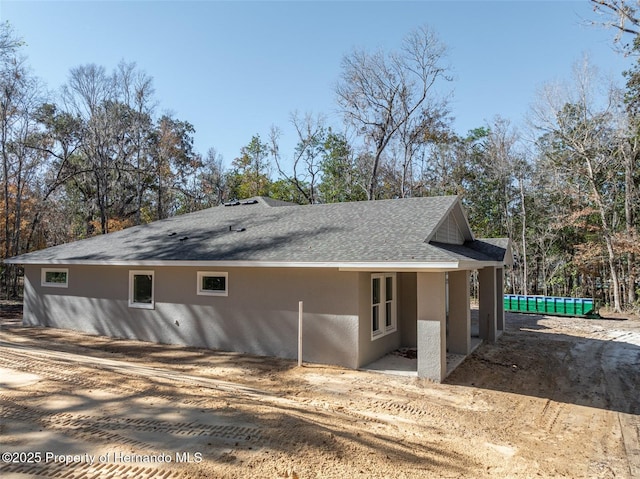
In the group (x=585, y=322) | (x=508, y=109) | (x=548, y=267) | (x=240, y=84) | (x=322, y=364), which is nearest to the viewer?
(x=322, y=364)

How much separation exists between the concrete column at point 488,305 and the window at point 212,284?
24.0ft

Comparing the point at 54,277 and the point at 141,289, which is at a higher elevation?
the point at 54,277

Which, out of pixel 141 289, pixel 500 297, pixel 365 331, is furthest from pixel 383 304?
pixel 141 289

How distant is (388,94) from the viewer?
26.2 m

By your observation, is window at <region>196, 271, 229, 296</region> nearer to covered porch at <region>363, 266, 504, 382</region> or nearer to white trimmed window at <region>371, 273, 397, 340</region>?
white trimmed window at <region>371, 273, 397, 340</region>

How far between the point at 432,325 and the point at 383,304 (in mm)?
2004

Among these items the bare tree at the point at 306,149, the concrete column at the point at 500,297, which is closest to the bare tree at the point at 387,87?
the bare tree at the point at 306,149

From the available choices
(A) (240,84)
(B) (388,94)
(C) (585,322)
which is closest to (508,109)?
(B) (388,94)

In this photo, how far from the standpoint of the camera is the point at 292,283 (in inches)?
332

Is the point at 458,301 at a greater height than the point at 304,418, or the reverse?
the point at 458,301

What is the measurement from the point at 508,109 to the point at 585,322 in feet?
49.1

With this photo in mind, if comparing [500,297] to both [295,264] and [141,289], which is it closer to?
[295,264]

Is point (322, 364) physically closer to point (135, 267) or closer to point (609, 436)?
point (609, 436)

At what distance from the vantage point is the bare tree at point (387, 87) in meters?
24.6
